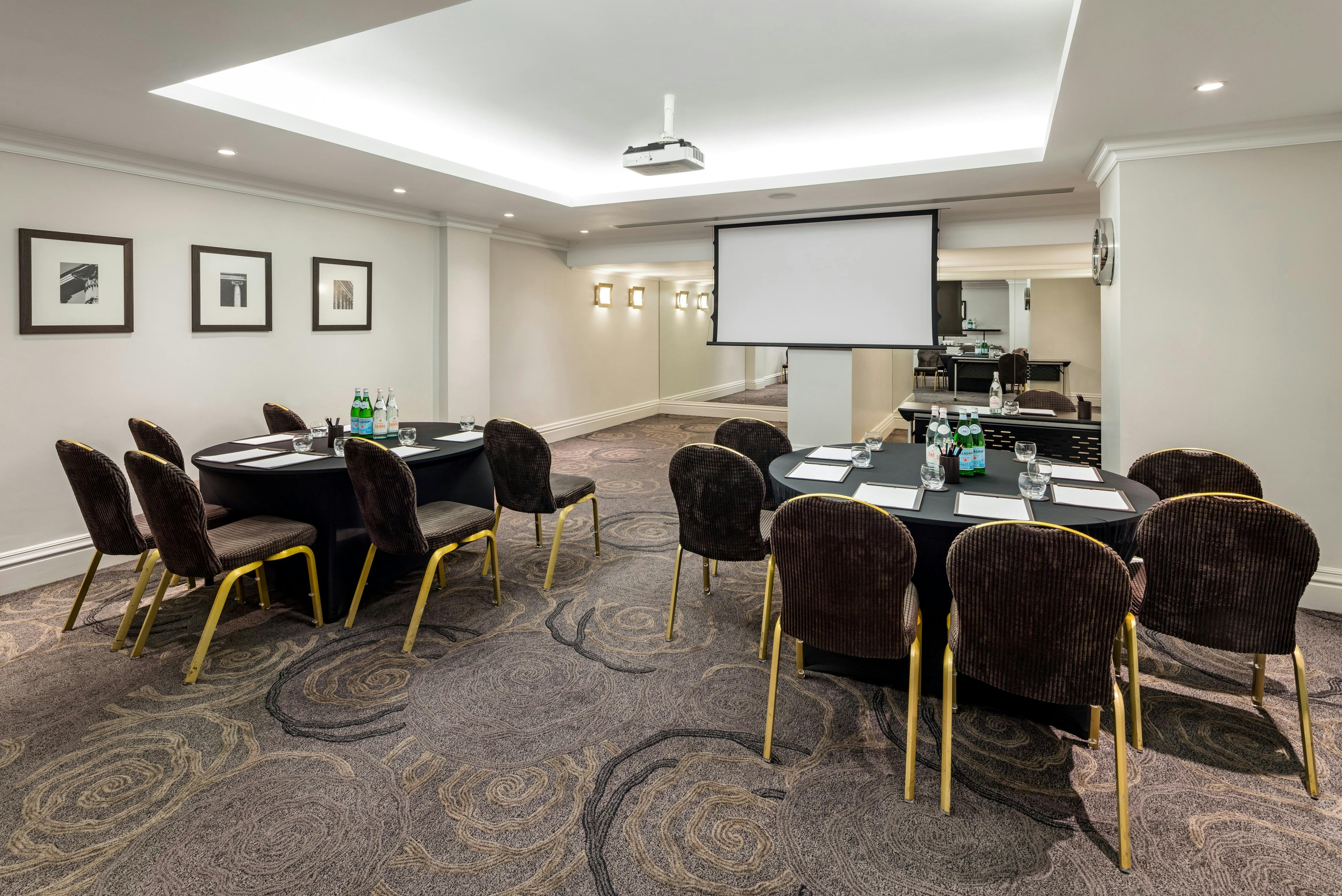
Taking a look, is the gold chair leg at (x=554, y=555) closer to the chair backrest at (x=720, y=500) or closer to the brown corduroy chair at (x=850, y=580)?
the chair backrest at (x=720, y=500)

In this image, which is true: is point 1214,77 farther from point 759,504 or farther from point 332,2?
point 332,2

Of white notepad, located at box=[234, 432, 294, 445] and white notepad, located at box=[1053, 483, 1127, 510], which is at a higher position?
white notepad, located at box=[234, 432, 294, 445]

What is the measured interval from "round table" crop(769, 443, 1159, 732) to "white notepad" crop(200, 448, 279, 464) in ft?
8.88

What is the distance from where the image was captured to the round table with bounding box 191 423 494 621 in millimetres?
3381

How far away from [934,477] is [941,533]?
47cm

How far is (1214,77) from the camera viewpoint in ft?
9.60

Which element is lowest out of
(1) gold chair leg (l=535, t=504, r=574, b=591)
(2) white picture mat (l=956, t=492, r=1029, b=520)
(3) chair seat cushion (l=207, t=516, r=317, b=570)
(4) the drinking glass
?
(1) gold chair leg (l=535, t=504, r=574, b=591)

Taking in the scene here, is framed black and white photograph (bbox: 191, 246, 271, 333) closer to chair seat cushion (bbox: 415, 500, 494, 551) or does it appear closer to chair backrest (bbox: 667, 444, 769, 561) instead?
chair seat cushion (bbox: 415, 500, 494, 551)

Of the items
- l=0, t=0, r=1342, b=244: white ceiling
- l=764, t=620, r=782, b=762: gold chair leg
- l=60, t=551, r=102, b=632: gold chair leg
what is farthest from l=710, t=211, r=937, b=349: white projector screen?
l=60, t=551, r=102, b=632: gold chair leg

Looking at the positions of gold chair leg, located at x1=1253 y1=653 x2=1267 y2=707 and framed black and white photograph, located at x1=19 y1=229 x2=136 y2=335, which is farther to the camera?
framed black and white photograph, located at x1=19 y1=229 x2=136 y2=335

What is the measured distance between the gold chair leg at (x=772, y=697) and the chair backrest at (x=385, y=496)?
1.72 m

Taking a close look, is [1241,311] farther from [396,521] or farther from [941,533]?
[396,521]

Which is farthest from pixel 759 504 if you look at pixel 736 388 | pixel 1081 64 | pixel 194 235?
pixel 736 388

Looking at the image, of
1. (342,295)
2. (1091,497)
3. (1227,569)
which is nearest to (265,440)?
(342,295)
